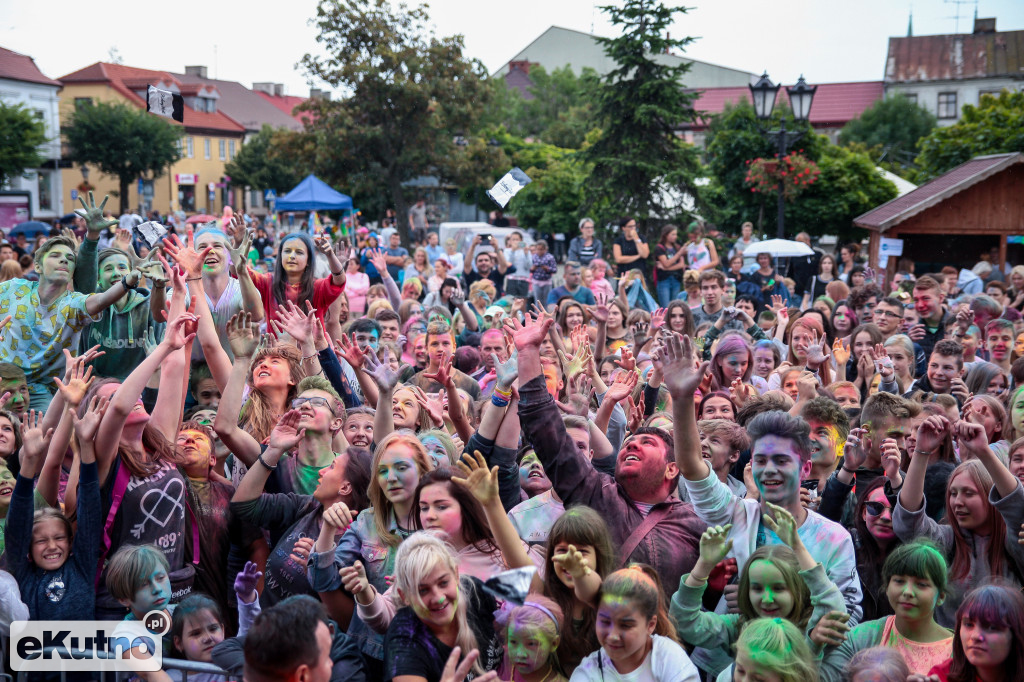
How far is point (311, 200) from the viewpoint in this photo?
77.3ft

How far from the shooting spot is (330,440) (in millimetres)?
4559

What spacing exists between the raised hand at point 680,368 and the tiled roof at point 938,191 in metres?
13.6

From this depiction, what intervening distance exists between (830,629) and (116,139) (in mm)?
48956

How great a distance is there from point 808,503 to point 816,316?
352 centimetres

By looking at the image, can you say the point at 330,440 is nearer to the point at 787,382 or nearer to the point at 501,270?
the point at 787,382

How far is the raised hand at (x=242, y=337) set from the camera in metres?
4.84

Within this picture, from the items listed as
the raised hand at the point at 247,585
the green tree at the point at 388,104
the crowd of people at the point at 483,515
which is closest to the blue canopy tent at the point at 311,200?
the green tree at the point at 388,104

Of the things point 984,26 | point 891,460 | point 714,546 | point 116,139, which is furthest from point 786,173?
point 984,26

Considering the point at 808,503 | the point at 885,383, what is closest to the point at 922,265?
the point at 885,383

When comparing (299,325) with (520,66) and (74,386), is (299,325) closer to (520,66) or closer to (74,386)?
(74,386)

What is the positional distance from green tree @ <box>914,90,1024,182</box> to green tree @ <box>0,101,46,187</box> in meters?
33.6

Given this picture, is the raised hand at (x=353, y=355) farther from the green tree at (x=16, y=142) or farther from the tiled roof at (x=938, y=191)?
the green tree at (x=16, y=142)

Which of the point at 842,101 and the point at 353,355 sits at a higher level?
the point at 842,101

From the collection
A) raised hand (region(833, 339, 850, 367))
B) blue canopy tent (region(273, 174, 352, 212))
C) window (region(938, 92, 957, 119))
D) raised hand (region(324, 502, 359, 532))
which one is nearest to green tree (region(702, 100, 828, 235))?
blue canopy tent (region(273, 174, 352, 212))
